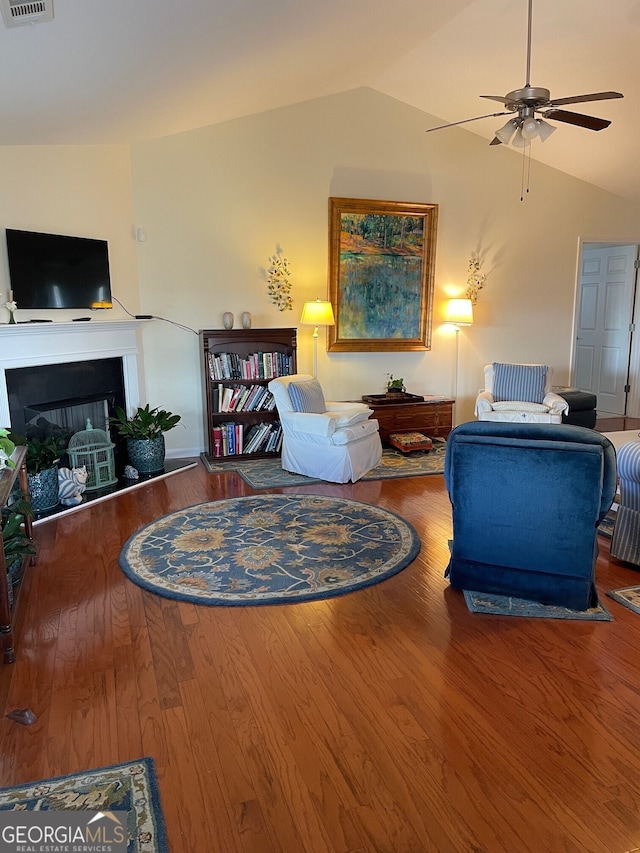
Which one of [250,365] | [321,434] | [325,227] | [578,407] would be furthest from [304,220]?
[578,407]

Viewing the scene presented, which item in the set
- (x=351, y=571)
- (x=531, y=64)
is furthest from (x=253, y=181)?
(x=351, y=571)

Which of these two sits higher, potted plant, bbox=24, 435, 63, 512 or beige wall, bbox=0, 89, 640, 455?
beige wall, bbox=0, 89, 640, 455

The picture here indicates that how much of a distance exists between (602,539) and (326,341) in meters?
3.45

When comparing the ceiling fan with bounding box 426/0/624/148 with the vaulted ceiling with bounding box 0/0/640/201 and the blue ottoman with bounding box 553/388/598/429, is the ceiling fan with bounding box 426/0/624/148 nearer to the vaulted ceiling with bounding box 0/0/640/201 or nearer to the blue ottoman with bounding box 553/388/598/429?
the vaulted ceiling with bounding box 0/0/640/201

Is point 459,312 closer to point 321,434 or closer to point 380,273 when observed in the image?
point 380,273

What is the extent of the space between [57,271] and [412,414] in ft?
11.7

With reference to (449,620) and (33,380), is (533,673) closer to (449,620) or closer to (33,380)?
(449,620)

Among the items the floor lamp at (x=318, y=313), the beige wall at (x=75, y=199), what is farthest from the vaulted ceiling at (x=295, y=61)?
the floor lamp at (x=318, y=313)

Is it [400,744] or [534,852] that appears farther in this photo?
[400,744]

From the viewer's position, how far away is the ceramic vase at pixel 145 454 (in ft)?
16.9

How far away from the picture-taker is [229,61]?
152 inches

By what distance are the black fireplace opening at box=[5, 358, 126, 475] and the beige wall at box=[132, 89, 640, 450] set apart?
0.54m

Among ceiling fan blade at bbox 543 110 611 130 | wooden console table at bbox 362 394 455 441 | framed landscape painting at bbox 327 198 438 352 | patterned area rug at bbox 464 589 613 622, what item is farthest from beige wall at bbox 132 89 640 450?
patterned area rug at bbox 464 589 613 622

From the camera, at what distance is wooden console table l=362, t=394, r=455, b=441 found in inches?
237
